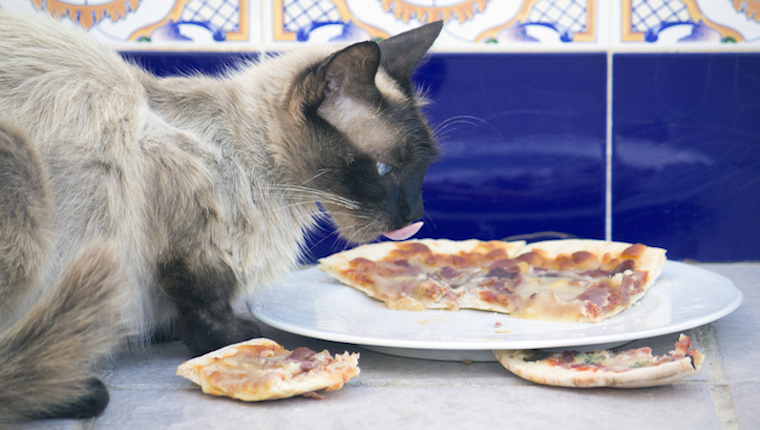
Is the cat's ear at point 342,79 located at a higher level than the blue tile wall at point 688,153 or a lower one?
higher

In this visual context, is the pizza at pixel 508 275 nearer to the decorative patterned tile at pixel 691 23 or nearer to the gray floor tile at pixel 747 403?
the gray floor tile at pixel 747 403

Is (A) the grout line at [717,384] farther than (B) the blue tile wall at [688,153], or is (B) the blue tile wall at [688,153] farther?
(B) the blue tile wall at [688,153]

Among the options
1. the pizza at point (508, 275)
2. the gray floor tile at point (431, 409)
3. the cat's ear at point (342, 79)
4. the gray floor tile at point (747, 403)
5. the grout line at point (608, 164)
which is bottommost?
the gray floor tile at point (747, 403)

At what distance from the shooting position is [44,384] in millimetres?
918

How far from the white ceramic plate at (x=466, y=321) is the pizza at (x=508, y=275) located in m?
0.03

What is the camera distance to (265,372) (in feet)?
3.50

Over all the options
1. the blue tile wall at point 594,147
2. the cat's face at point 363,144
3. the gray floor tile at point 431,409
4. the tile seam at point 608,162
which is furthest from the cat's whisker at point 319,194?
the tile seam at point 608,162

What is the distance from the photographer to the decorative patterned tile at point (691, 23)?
6.37 feet

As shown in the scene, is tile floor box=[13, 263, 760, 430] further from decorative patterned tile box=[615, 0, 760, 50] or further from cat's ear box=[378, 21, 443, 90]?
decorative patterned tile box=[615, 0, 760, 50]

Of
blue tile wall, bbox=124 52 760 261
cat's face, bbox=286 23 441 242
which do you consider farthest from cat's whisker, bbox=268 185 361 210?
blue tile wall, bbox=124 52 760 261

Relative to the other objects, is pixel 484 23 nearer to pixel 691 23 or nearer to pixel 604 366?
pixel 691 23

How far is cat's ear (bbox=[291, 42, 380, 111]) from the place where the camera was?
1.20 metres

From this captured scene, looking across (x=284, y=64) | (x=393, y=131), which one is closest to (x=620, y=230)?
(x=393, y=131)

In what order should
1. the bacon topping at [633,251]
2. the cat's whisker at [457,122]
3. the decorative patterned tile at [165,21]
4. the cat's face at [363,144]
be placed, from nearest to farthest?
1. the cat's face at [363,144]
2. the bacon topping at [633,251]
3. the decorative patterned tile at [165,21]
4. the cat's whisker at [457,122]
